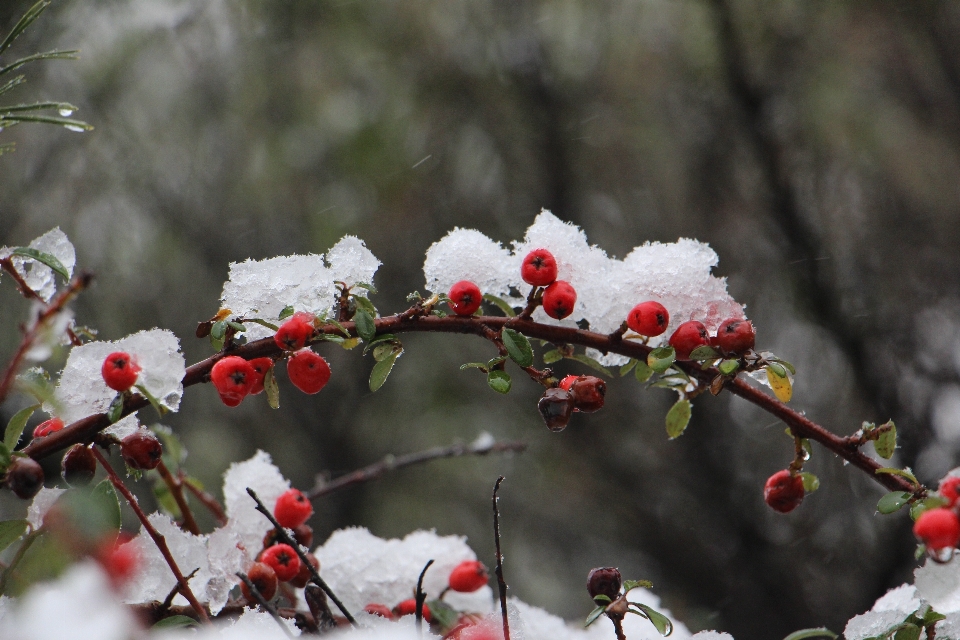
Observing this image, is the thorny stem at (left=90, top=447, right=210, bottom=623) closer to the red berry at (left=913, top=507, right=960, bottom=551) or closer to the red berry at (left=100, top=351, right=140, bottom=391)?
the red berry at (left=100, top=351, right=140, bottom=391)

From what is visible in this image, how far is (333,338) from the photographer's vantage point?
3.14 feet

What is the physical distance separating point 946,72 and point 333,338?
335cm

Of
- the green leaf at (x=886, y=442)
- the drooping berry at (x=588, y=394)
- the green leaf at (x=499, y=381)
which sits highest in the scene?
the green leaf at (x=886, y=442)

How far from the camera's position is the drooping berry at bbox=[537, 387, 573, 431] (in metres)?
0.96

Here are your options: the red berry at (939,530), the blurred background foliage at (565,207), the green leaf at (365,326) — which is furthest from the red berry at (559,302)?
the blurred background foliage at (565,207)

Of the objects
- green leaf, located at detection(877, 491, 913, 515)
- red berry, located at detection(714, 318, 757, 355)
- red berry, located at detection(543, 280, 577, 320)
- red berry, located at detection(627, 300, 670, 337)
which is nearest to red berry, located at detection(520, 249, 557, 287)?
red berry, located at detection(543, 280, 577, 320)

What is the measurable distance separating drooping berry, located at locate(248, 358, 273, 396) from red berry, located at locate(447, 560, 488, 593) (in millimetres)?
495

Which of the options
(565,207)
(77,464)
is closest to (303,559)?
(77,464)

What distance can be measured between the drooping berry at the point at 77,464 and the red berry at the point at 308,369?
0.81ft

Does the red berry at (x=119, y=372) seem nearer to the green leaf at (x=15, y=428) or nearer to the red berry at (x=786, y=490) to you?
the green leaf at (x=15, y=428)

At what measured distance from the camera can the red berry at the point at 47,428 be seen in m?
1.02

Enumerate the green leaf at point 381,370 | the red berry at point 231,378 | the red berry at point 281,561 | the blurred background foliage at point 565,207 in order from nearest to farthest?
the red berry at point 231,378
the green leaf at point 381,370
the red berry at point 281,561
the blurred background foliage at point 565,207

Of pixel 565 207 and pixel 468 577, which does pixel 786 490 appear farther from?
pixel 565 207

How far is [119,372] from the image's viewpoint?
854 mm
